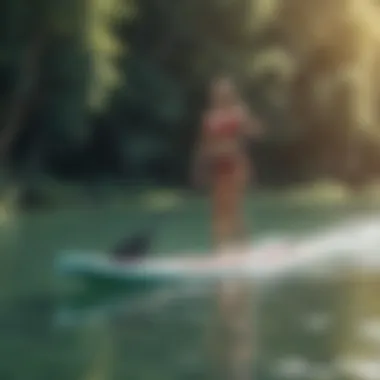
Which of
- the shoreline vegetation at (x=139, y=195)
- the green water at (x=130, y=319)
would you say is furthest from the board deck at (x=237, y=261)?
the shoreline vegetation at (x=139, y=195)

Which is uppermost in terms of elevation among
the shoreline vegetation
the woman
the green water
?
the shoreline vegetation

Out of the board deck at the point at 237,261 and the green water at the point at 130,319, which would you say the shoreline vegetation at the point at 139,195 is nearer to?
the green water at the point at 130,319

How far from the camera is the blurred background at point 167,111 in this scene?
5.01 ft

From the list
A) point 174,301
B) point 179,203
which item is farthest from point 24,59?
point 174,301

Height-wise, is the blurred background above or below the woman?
above

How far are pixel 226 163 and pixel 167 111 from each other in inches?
13.2

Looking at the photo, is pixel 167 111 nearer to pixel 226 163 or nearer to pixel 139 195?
pixel 139 195

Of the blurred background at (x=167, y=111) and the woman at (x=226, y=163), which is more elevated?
the blurred background at (x=167, y=111)

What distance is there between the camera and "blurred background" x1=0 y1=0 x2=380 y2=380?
5.01 feet

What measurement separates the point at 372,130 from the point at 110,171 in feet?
1.54

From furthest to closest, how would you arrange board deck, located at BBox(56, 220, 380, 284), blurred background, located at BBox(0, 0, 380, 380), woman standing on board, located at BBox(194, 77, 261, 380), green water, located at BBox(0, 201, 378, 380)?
blurred background, located at BBox(0, 0, 380, 380), woman standing on board, located at BBox(194, 77, 261, 380), board deck, located at BBox(56, 220, 380, 284), green water, located at BBox(0, 201, 378, 380)

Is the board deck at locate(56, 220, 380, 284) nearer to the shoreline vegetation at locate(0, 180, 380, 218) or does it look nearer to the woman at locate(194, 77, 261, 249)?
the woman at locate(194, 77, 261, 249)

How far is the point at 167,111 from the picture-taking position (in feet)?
5.55

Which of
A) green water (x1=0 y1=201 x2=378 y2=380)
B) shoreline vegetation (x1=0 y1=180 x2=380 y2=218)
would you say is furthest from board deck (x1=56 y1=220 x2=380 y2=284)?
shoreline vegetation (x1=0 y1=180 x2=380 y2=218)
